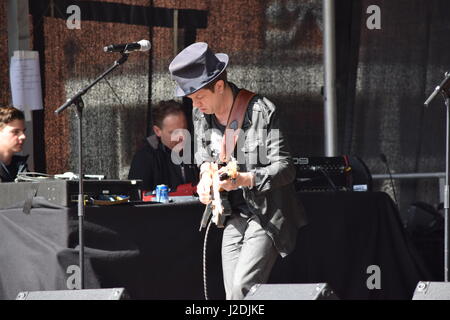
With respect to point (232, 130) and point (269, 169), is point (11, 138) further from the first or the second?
point (269, 169)

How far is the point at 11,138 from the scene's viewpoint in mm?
5625

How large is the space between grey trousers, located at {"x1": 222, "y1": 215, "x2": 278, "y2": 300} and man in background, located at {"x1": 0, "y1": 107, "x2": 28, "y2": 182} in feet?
6.11

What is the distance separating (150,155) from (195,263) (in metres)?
1.13

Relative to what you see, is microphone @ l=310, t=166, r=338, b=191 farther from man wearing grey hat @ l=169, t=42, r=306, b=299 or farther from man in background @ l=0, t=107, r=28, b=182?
man in background @ l=0, t=107, r=28, b=182

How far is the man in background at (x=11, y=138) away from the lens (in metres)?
5.59

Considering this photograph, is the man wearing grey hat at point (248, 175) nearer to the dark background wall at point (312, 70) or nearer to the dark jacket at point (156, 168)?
the dark jacket at point (156, 168)

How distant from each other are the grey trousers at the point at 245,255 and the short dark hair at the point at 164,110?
201cm

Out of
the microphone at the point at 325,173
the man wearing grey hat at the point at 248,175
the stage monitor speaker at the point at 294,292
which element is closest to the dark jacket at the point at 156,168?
the microphone at the point at 325,173

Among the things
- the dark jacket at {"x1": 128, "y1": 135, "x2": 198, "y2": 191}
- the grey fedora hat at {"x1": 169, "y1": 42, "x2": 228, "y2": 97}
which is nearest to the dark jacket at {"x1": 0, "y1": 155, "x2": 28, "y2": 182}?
the dark jacket at {"x1": 128, "y1": 135, "x2": 198, "y2": 191}

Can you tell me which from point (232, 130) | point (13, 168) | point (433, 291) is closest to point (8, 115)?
point (13, 168)
